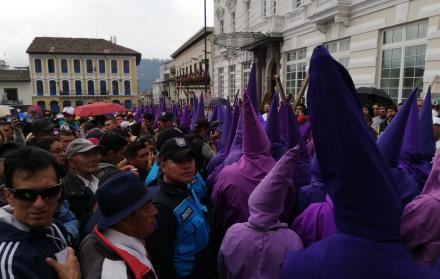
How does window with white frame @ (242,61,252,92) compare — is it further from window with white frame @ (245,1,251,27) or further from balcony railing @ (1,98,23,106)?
balcony railing @ (1,98,23,106)

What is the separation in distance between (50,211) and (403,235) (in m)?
1.66

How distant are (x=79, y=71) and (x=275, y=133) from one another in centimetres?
5356

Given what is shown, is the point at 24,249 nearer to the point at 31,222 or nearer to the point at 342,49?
the point at 31,222

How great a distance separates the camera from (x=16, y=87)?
48719 mm

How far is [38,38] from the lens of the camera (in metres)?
49.0

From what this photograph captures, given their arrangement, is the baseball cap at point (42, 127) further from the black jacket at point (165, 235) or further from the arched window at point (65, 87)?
the arched window at point (65, 87)

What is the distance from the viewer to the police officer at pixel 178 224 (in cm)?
197

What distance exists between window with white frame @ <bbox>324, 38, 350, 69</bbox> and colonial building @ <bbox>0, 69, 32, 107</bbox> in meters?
48.9

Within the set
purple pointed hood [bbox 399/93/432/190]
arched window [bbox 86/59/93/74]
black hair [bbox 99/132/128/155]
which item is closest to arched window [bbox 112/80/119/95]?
arched window [bbox 86/59/93/74]

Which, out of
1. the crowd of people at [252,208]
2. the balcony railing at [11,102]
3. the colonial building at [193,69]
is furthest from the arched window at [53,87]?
the crowd of people at [252,208]

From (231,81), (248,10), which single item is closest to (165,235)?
(248,10)

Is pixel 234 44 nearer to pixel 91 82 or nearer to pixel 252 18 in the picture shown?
pixel 252 18

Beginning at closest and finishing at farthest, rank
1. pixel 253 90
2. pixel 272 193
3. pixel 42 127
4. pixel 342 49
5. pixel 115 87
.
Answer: pixel 272 193 < pixel 253 90 < pixel 42 127 < pixel 342 49 < pixel 115 87

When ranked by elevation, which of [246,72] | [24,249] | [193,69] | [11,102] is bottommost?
[11,102]
